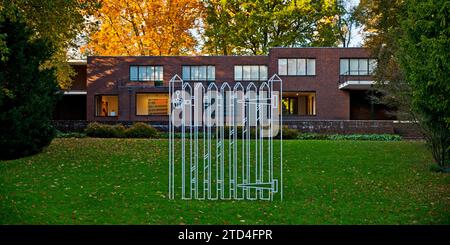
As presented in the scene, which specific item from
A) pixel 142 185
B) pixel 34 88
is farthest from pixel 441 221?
pixel 34 88

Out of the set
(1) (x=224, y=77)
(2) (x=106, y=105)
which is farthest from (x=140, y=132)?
(2) (x=106, y=105)

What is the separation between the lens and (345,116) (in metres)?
45.5

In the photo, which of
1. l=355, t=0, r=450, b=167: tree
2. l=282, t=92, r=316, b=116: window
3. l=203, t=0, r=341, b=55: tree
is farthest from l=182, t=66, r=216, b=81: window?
l=355, t=0, r=450, b=167: tree

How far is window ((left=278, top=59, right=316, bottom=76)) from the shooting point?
151ft

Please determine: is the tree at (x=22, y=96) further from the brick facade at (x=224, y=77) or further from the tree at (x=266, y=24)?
the tree at (x=266, y=24)

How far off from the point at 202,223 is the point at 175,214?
2.64 ft

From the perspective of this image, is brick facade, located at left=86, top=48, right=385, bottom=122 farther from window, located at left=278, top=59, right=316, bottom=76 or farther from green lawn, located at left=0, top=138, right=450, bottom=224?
green lawn, located at left=0, top=138, right=450, bottom=224

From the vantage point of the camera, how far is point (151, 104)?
161ft

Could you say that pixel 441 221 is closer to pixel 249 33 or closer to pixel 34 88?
pixel 34 88

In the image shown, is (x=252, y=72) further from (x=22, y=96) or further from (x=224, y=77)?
(x=22, y=96)

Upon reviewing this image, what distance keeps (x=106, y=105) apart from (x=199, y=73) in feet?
31.6

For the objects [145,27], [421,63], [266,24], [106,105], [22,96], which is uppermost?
[266,24]
